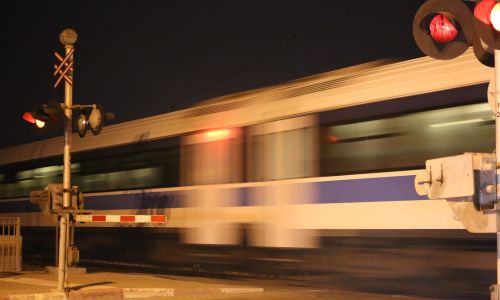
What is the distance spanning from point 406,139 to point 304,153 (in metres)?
2.36

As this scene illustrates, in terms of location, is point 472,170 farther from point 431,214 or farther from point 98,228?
point 98,228

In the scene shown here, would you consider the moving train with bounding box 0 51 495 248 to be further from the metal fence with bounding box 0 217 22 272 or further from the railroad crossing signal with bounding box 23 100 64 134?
the railroad crossing signal with bounding box 23 100 64 134

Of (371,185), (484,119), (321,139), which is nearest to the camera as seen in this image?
(484,119)

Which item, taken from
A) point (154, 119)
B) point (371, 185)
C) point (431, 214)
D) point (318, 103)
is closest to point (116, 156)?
point (154, 119)

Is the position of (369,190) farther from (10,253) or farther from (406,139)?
(10,253)

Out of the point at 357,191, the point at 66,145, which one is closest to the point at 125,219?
the point at 66,145

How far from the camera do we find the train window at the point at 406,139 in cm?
1124

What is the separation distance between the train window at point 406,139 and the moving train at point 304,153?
2 cm

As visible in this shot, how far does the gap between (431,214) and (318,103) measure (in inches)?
132

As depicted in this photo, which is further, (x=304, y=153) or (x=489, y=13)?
(x=304, y=153)

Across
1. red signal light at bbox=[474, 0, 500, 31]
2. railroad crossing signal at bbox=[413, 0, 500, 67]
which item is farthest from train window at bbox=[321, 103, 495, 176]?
red signal light at bbox=[474, 0, 500, 31]

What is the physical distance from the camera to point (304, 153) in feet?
46.2

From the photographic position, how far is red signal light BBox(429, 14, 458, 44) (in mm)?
5906

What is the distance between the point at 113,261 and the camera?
2023cm
